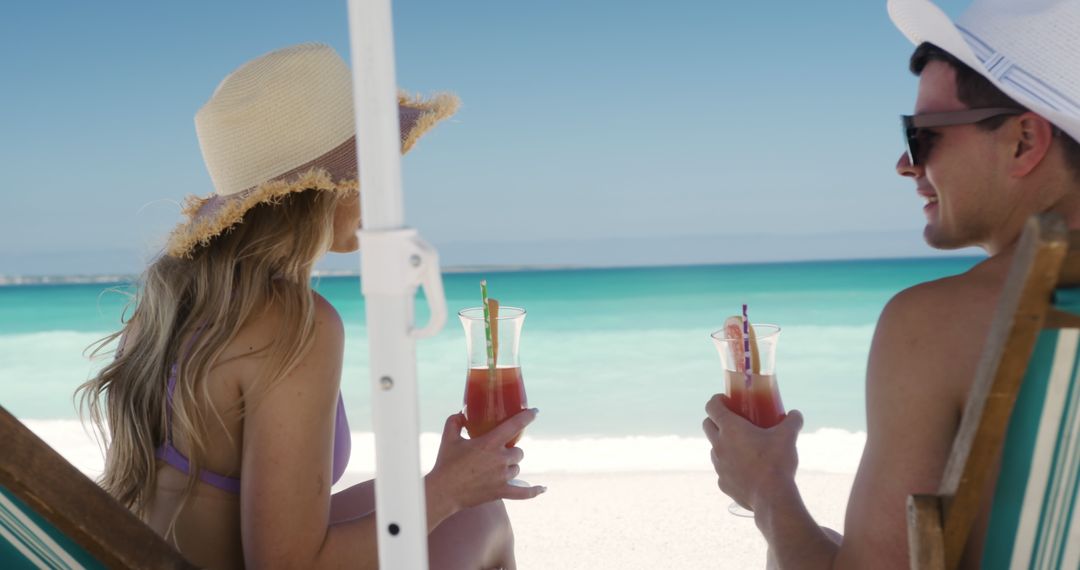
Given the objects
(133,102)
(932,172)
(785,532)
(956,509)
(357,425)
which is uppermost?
(133,102)

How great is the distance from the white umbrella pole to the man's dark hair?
98 cm

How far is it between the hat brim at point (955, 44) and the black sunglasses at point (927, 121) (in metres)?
0.04

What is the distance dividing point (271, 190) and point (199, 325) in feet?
0.87

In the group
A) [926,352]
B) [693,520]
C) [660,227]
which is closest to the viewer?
[926,352]

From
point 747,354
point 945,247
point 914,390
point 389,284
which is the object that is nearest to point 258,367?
point 389,284

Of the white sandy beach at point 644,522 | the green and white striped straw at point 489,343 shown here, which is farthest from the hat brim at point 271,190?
the white sandy beach at point 644,522

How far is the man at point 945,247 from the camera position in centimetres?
120

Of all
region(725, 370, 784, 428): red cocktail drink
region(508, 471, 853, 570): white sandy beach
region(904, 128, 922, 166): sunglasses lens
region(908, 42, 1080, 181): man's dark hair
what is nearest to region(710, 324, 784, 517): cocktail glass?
region(725, 370, 784, 428): red cocktail drink

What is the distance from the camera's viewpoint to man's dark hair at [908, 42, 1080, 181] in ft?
4.53

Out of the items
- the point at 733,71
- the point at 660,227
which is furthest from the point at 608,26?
the point at 660,227

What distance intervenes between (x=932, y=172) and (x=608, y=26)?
21088 millimetres

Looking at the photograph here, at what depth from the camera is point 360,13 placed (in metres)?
0.91

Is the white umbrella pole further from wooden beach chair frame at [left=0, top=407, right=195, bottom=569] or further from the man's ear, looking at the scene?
the man's ear

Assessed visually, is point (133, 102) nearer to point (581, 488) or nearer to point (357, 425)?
point (357, 425)
